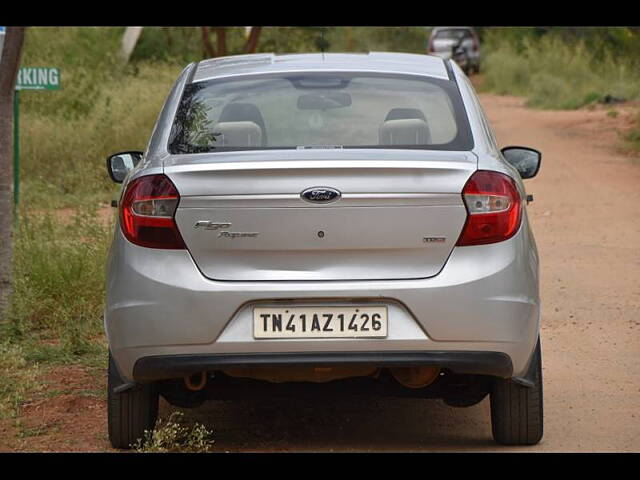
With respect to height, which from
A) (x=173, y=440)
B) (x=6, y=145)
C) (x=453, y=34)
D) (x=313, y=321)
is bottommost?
(x=173, y=440)

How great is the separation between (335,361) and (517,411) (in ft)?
3.15

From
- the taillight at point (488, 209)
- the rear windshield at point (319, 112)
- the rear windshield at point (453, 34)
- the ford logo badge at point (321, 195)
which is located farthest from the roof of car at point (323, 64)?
the rear windshield at point (453, 34)

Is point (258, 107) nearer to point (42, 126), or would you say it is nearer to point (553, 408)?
point (553, 408)

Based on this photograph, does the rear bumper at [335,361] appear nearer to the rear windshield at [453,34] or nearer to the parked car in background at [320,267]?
the parked car in background at [320,267]

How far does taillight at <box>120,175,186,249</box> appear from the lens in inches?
199

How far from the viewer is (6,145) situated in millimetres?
7980

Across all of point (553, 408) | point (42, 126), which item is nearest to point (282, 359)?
point (553, 408)

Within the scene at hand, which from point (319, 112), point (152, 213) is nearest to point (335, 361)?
point (152, 213)

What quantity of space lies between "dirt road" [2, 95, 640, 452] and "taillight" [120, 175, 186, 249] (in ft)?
3.51

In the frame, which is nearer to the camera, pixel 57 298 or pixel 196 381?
pixel 196 381

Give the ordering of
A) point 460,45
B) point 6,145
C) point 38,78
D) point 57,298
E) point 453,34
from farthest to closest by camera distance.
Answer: point 453,34 < point 460,45 < point 38,78 < point 57,298 < point 6,145

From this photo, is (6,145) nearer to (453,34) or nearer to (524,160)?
(524,160)

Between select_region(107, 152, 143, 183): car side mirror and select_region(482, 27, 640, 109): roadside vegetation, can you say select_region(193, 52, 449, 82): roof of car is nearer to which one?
select_region(107, 152, 143, 183): car side mirror

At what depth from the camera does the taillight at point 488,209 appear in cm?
504
